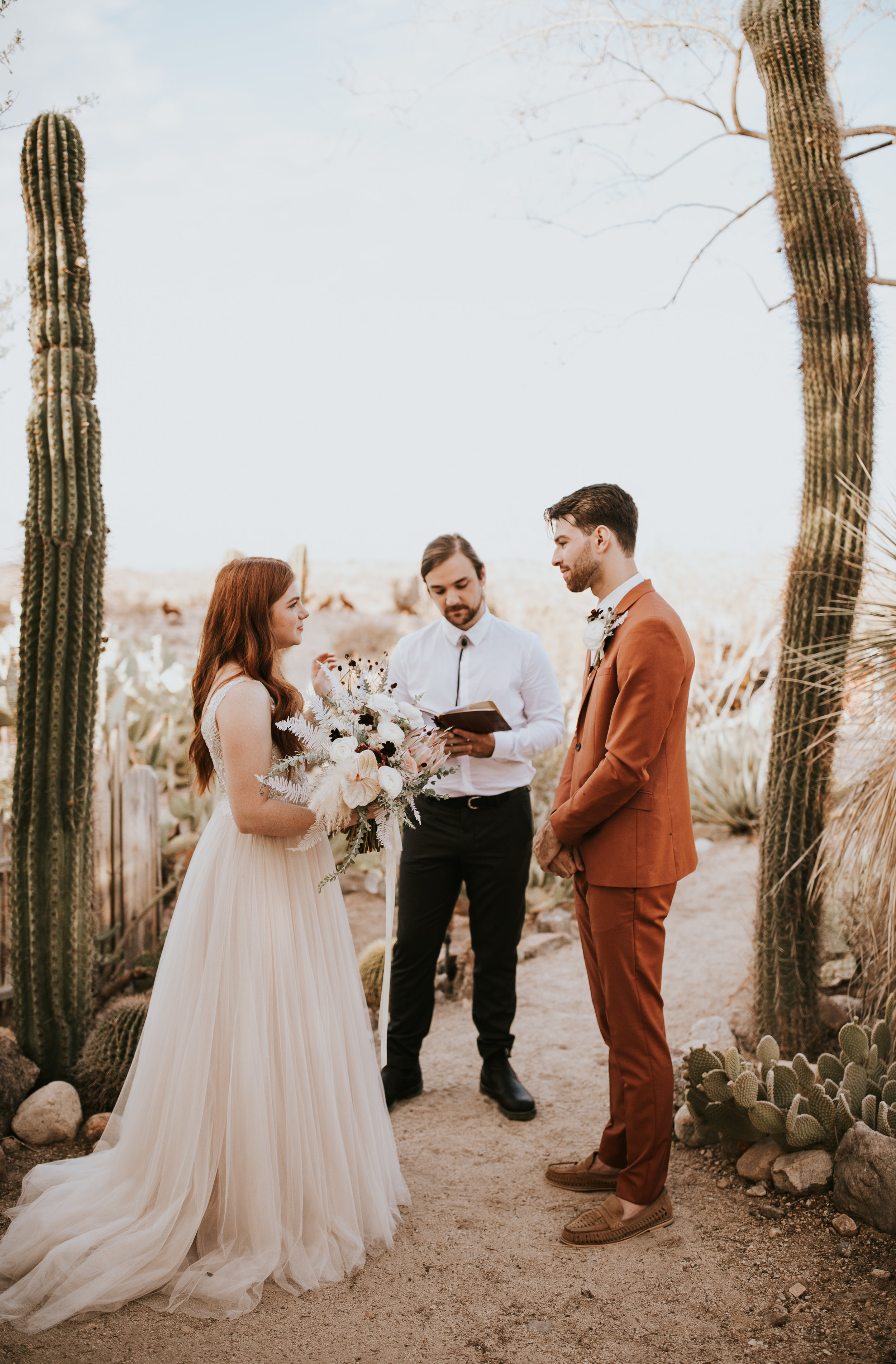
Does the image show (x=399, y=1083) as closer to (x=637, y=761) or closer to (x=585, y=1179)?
(x=585, y=1179)

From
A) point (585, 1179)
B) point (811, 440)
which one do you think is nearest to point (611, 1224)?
point (585, 1179)

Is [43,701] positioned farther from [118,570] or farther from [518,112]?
[118,570]

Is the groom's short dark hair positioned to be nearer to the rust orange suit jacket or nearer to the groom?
the groom

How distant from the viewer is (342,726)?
8.74 ft

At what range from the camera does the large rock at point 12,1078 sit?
374 cm

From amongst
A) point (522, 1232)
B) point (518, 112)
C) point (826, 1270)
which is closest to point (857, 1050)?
point (826, 1270)

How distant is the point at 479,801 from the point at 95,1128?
6.91 ft

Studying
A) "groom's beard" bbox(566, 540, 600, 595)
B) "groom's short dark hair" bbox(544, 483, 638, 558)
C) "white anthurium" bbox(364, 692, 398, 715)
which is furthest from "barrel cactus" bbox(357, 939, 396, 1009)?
"groom's short dark hair" bbox(544, 483, 638, 558)

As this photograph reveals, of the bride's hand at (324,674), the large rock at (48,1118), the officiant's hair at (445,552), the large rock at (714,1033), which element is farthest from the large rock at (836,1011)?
the large rock at (48,1118)

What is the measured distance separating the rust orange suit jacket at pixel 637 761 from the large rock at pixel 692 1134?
1.31 m

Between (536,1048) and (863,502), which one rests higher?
(863,502)

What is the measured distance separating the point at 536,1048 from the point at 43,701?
3.09 metres

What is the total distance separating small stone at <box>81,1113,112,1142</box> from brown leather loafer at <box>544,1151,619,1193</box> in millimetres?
1870

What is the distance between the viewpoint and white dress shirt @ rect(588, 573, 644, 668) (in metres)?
2.96
